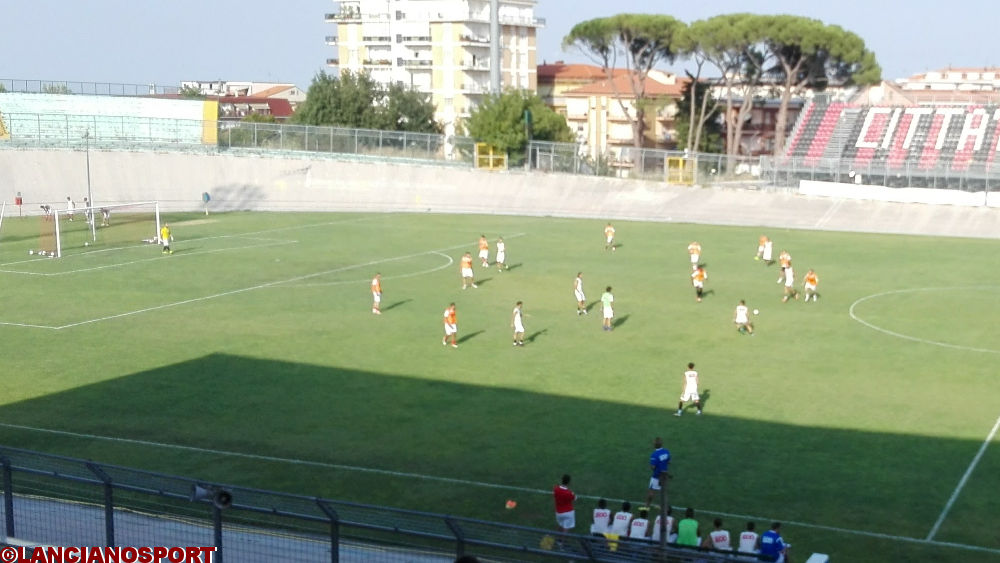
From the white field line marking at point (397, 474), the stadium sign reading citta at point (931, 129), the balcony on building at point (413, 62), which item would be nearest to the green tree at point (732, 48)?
the stadium sign reading citta at point (931, 129)

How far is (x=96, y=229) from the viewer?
5441cm

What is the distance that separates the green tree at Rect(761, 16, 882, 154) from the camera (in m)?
80.4

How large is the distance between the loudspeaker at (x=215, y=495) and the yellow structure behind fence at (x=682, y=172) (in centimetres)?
5392

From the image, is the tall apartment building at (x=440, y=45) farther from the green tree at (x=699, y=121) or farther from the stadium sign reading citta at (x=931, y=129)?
the stadium sign reading citta at (x=931, y=129)

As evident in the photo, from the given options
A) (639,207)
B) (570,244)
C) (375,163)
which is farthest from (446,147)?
(570,244)

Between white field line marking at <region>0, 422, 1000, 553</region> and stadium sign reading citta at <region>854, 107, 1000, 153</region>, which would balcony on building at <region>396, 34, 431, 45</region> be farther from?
white field line marking at <region>0, 422, 1000, 553</region>

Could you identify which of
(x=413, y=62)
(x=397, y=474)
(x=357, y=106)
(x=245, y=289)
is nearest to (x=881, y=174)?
(x=245, y=289)

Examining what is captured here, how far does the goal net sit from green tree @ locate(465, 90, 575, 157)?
2138 cm

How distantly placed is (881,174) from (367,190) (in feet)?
95.5

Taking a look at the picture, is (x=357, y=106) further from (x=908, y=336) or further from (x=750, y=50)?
(x=908, y=336)

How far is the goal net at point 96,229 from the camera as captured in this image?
47.7m

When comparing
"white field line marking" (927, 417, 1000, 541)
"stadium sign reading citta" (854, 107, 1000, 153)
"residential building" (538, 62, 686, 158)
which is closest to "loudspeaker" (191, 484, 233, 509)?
"white field line marking" (927, 417, 1000, 541)

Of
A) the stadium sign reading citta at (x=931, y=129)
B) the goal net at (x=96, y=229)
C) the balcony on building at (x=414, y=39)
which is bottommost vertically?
the goal net at (x=96, y=229)

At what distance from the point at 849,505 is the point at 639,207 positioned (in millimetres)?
44028
